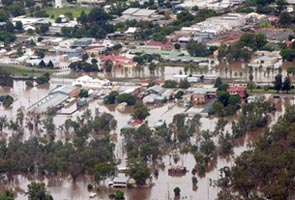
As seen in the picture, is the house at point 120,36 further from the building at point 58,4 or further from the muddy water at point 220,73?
the building at point 58,4

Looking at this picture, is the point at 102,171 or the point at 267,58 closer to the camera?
the point at 102,171

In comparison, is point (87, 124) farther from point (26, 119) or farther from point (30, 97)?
point (30, 97)

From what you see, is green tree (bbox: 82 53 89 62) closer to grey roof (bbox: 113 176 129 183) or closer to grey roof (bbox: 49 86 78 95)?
grey roof (bbox: 49 86 78 95)

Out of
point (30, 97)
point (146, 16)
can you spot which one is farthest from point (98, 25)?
point (30, 97)

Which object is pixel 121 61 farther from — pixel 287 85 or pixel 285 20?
pixel 285 20

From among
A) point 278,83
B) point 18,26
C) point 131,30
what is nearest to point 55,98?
point 278,83

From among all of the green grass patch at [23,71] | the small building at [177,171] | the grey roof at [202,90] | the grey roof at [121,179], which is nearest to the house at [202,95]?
the grey roof at [202,90]

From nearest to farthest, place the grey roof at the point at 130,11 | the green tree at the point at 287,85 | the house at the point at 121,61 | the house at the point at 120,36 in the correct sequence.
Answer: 1. the green tree at the point at 287,85
2. the house at the point at 121,61
3. the house at the point at 120,36
4. the grey roof at the point at 130,11

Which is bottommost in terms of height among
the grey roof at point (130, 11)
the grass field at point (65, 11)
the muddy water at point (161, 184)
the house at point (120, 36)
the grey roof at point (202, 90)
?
the grass field at point (65, 11)

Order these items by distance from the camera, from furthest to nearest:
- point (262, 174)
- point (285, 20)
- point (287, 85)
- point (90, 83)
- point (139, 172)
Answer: point (285, 20), point (90, 83), point (287, 85), point (139, 172), point (262, 174)
